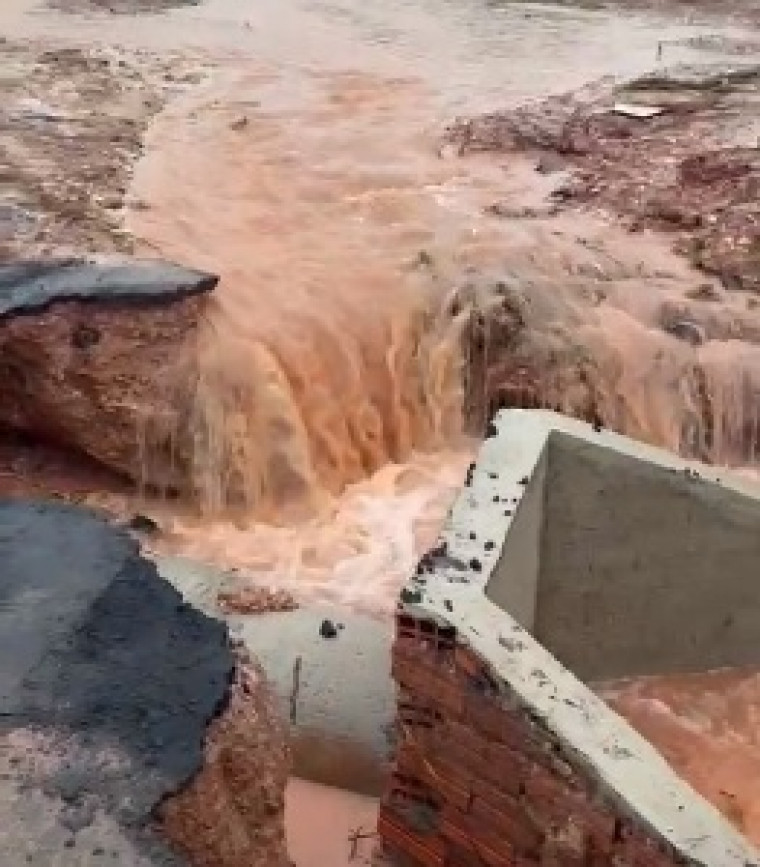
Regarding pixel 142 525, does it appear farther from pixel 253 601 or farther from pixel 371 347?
pixel 371 347

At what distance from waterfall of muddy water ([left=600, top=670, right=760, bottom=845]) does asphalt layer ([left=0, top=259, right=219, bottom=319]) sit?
3.29 m

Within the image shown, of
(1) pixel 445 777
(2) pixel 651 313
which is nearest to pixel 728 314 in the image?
(2) pixel 651 313

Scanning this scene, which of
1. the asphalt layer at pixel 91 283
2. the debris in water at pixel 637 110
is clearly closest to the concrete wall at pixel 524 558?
the asphalt layer at pixel 91 283

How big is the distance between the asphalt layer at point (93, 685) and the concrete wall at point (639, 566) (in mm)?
1710

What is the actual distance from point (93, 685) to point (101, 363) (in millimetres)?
4013

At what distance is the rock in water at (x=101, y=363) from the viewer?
6.77 metres

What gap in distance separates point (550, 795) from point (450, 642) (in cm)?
47

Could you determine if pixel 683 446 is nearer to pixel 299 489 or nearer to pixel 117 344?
pixel 299 489

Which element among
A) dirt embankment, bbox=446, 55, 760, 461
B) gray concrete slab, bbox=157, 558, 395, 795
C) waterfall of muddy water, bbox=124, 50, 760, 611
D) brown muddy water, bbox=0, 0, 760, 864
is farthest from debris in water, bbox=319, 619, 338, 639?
dirt embankment, bbox=446, 55, 760, 461

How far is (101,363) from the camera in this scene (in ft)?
22.3

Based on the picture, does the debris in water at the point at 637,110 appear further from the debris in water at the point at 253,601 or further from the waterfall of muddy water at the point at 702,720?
the waterfall of muddy water at the point at 702,720

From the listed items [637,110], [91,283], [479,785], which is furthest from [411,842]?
[637,110]

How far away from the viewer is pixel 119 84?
38.2 feet

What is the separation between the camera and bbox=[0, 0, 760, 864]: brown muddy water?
6746 millimetres
